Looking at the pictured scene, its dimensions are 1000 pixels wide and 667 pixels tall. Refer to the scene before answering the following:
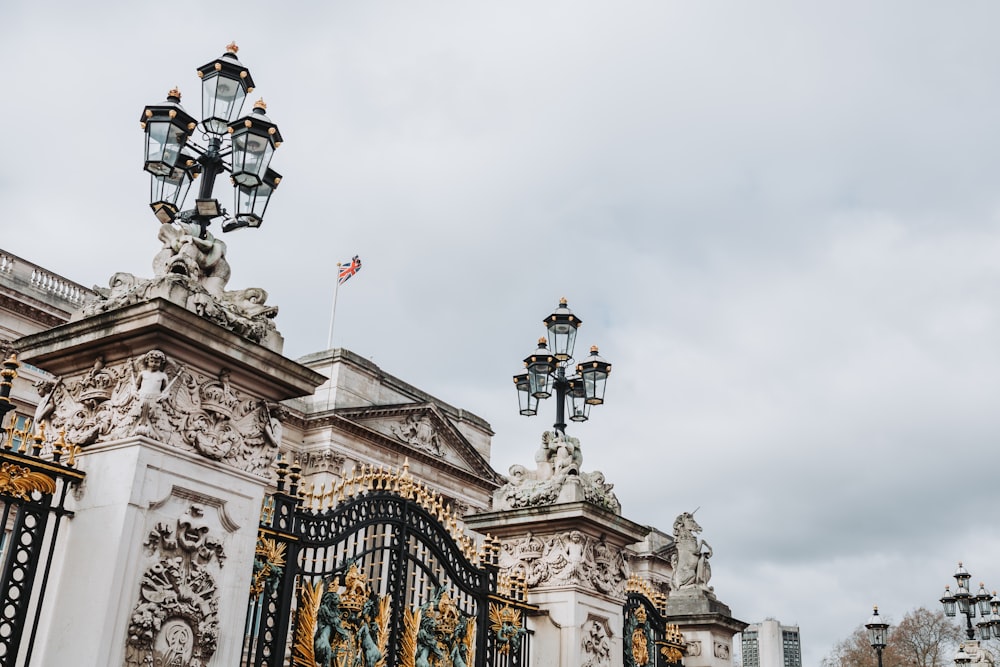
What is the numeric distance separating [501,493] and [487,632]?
2252 millimetres

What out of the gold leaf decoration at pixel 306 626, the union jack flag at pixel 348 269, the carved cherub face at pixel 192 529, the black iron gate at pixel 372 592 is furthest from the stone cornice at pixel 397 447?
the carved cherub face at pixel 192 529

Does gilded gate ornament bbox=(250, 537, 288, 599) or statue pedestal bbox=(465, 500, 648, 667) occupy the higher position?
statue pedestal bbox=(465, 500, 648, 667)

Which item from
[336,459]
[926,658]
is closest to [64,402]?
[336,459]

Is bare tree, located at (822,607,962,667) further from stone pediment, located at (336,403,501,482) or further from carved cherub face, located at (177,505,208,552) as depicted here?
carved cherub face, located at (177,505,208,552)

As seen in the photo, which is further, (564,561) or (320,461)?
(320,461)

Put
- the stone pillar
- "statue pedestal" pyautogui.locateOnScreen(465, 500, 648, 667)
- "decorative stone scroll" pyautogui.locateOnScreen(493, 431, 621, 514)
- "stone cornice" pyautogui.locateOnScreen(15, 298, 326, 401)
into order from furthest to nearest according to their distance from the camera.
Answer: "decorative stone scroll" pyautogui.locateOnScreen(493, 431, 621, 514) < "statue pedestal" pyautogui.locateOnScreen(465, 500, 648, 667) < "stone cornice" pyautogui.locateOnScreen(15, 298, 326, 401) < the stone pillar

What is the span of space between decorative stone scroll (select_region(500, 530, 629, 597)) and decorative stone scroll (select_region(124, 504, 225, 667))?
545 cm

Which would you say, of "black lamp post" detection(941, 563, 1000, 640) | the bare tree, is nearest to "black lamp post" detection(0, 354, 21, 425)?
"black lamp post" detection(941, 563, 1000, 640)

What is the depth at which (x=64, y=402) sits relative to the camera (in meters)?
8.05

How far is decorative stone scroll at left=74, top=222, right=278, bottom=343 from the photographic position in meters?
7.83

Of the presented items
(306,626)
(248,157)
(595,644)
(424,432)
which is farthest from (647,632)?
(424,432)

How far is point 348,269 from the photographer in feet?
124

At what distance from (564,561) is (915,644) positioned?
49.4 m

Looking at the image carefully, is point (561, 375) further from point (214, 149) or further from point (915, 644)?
point (915, 644)
